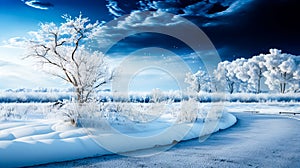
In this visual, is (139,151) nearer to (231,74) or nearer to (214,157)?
(214,157)

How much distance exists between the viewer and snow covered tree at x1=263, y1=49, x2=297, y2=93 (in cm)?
4976

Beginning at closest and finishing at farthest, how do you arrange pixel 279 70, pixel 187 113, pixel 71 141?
pixel 71 141
pixel 187 113
pixel 279 70

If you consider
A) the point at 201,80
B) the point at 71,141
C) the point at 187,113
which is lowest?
the point at 71,141

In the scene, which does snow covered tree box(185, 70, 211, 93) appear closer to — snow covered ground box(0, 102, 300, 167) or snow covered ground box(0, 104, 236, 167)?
snow covered ground box(0, 104, 236, 167)

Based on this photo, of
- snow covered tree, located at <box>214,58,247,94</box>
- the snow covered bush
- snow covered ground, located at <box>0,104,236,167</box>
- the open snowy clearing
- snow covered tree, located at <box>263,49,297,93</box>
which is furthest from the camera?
snow covered tree, located at <box>214,58,247,94</box>

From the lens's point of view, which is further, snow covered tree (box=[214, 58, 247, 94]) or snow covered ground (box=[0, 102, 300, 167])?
snow covered tree (box=[214, 58, 247, 94])

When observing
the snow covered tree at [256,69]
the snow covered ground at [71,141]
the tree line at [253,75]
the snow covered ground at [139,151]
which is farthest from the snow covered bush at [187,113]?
the snow covered tree at [256,69]

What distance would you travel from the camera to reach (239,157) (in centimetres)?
682

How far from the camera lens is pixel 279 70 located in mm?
51062

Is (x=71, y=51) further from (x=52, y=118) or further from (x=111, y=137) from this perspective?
(x=111, y=137)

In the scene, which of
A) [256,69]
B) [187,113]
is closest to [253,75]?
[256,69]

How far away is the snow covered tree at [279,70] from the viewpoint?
49759 mm

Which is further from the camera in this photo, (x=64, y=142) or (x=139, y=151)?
(x=139, y=151)

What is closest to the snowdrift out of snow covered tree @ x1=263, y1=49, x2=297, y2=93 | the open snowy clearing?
the open snowy clearing
